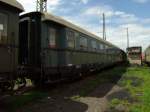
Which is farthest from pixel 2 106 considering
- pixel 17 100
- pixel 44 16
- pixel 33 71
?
pixel 44 16

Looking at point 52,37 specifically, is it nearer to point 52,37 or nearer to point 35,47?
point 52,37

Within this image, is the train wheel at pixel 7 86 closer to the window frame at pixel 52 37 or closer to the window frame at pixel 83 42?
the window frame at pixel 52 37

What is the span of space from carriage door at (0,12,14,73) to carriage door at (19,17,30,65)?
111 inches

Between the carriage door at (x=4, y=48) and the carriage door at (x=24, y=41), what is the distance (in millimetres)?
2815

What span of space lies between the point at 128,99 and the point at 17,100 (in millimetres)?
4133

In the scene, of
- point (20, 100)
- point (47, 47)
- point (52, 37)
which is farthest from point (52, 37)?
point (20, 100)

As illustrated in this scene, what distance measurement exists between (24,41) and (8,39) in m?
3.02

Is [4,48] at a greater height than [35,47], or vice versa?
[35,47]

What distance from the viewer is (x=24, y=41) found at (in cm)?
1255

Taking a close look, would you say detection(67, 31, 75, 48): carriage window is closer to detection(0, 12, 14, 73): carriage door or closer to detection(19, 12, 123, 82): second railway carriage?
detection(19, 12, 123, 82): second railway carriage

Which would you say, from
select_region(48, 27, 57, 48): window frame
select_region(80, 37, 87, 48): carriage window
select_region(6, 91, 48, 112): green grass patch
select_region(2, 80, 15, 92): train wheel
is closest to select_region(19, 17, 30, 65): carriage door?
select_region(48, 27, 57, 48): window frame

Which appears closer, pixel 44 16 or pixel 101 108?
pixel 101 108

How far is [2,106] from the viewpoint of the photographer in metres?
9.58

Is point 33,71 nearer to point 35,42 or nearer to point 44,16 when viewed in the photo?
point 35,42
